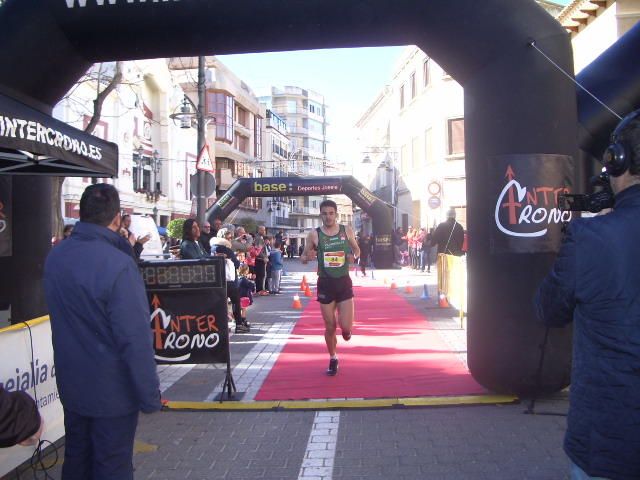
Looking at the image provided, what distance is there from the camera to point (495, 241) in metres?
5.21

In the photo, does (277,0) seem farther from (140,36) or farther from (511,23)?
(511,23)

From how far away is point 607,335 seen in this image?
206cm

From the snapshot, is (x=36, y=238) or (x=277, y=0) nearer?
(x=277, y=0)

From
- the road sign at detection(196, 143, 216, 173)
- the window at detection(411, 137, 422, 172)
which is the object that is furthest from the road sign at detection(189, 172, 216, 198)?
the window at detection(411, 137, 422, 172)

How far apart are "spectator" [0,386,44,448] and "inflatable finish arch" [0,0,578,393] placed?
143 inches

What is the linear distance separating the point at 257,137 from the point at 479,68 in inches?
2330

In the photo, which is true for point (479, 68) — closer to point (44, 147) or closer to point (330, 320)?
point (330, 320)

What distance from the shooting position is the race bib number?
21.5 ft

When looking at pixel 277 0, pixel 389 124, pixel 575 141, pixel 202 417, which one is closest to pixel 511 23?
pixel 575 141

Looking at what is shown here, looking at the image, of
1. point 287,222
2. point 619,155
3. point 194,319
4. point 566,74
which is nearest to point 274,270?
point 194,319

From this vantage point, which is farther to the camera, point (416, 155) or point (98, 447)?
point (416, 155)

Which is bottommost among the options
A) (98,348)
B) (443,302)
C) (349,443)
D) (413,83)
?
(349,443)

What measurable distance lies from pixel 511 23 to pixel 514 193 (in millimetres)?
1436

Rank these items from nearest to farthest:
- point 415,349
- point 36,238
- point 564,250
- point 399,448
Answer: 1. point 564,250
2. point 399,448
3. point 36,238
4. point 415,349
